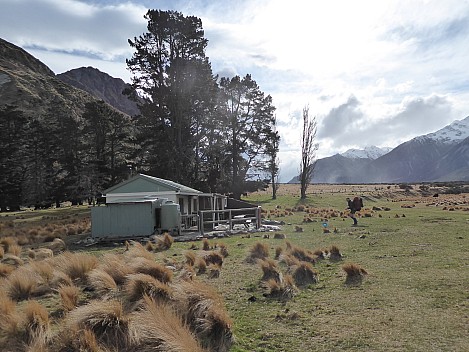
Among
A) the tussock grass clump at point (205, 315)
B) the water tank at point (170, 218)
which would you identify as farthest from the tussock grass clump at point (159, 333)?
the water tank at point (170, 218)

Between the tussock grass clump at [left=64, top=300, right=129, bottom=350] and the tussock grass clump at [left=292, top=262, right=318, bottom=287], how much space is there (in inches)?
182

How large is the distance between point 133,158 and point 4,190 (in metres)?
15.9

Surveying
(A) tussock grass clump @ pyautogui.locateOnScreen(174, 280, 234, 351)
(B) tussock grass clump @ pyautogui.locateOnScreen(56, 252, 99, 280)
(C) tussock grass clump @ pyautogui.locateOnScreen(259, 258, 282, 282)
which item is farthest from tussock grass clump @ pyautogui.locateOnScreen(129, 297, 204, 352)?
(B) tussock grass clump @ pyautogui.locateOnScreen(56, 252, 99, 280)

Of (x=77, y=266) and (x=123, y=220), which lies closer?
(x=77, y=266)

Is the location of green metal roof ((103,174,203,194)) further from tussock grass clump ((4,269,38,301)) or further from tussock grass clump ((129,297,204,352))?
tussock grass clump ((129,297,204,352))

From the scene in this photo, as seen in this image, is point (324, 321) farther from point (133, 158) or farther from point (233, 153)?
point (233, 153)

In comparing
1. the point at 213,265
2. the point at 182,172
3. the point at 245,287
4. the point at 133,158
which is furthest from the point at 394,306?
the point at 133,158

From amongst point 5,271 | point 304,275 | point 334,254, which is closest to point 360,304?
point 304,275

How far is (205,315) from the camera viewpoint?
610 centimetres

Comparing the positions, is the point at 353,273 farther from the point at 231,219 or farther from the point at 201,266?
the point at 231,219

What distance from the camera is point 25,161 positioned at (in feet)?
164

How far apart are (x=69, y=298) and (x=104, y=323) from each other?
69.1 inches

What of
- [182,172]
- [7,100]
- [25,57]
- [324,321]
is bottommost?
[324,321]

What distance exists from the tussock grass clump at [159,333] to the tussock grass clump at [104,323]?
14cm
